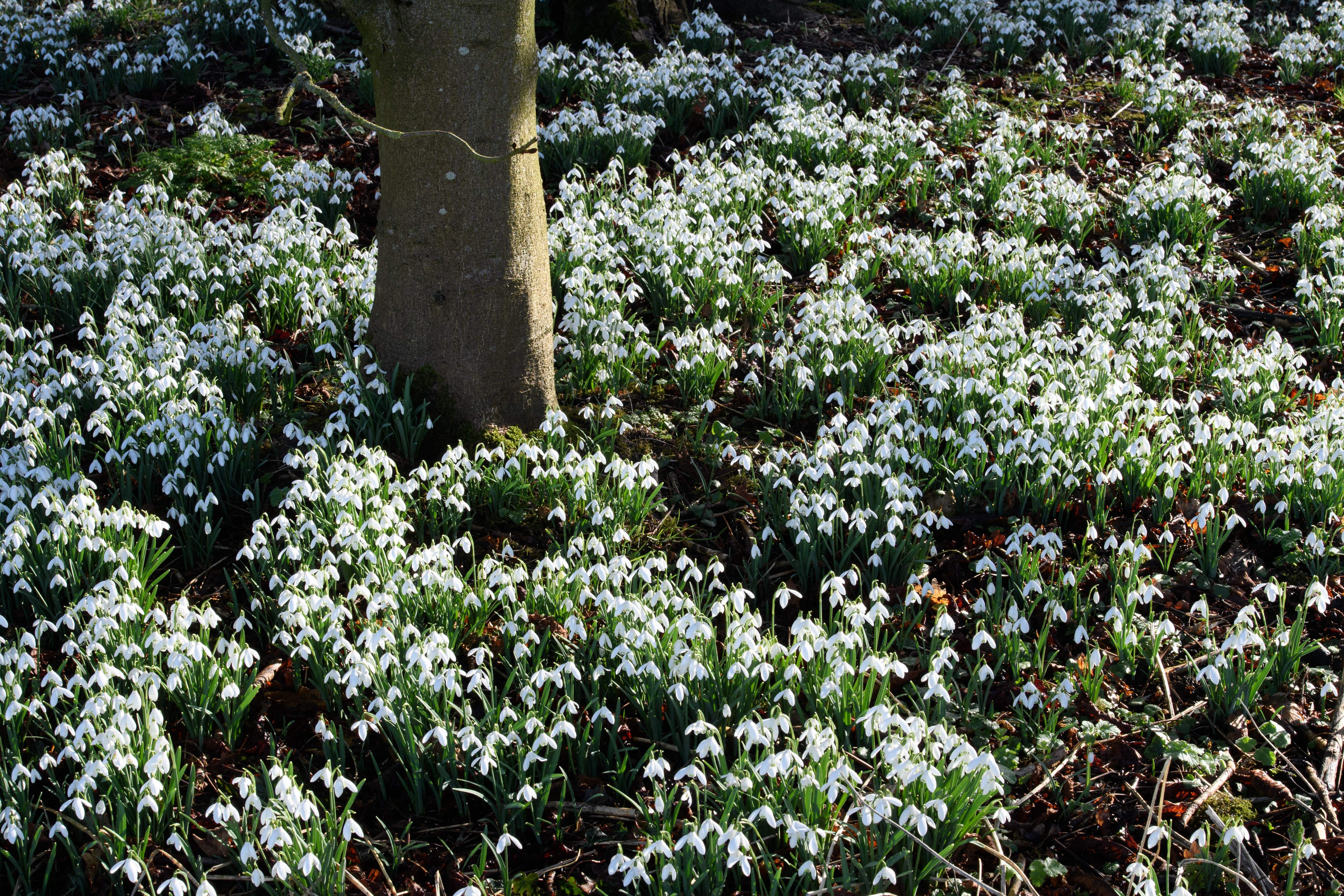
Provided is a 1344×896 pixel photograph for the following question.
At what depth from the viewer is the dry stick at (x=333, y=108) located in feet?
11.9

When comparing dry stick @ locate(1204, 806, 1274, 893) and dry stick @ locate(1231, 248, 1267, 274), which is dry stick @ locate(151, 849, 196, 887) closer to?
dry stick @ locate(1204, 806, 1274, 893)

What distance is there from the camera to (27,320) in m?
4.98

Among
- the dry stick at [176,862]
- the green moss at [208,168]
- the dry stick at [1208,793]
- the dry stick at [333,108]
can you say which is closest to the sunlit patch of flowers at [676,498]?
the dry stick at [176,862]

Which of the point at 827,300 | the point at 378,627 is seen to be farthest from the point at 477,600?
the point at 827,300

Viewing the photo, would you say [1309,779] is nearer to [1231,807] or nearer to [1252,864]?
[1231,807]

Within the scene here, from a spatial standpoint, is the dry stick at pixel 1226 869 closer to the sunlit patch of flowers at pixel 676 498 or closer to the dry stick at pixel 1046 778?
the sunlit patch of flowers at pixel 676 498

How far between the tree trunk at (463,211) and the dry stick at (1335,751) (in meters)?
2.78

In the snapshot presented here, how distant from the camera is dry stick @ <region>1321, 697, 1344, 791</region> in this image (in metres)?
2.79

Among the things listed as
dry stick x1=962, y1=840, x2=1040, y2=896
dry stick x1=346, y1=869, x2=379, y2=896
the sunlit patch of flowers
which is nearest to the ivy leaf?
dry stick x1=962, y1=840, x2=1040, y2=896

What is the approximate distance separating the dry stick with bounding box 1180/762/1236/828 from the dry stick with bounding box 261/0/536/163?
2897 millimetres

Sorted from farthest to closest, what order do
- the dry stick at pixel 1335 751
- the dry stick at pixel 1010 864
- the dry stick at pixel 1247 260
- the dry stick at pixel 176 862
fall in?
the dry stick at pixel 1247 260, the dry stick at pixel 1335 751, the dry stick at pixel 1010 864, the dry stick at pixel 176 862

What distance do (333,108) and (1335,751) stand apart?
3593mm

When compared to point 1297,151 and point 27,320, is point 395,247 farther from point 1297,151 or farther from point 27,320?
point 1297,151

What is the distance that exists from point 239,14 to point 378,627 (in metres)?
7.08
